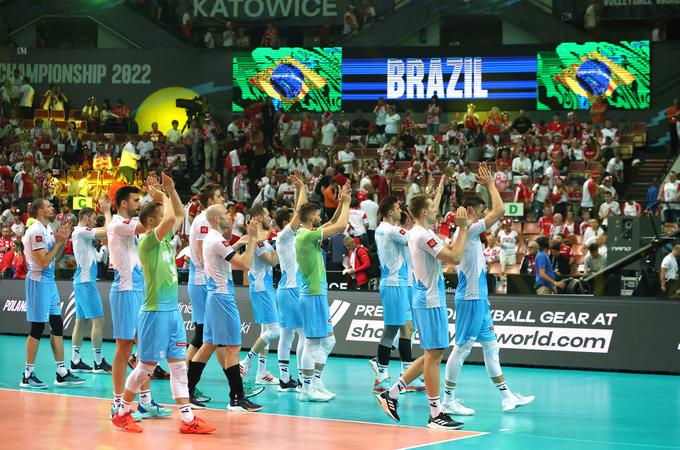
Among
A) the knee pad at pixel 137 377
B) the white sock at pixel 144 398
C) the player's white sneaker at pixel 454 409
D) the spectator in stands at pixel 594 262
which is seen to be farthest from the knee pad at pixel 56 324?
the spectator in stands at pixel 594 262

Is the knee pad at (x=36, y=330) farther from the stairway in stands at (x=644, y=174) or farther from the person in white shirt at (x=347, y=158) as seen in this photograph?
the stairway in stands at (x=644, y=174)

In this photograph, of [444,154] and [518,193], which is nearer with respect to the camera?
[518,193]

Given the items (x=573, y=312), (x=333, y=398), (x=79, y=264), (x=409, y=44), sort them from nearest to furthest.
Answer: (x=333, y=398)
(x=79, y=264)
(x=573, y=312)
(x=409, y=44)

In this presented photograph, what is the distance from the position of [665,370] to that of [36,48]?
2993cm

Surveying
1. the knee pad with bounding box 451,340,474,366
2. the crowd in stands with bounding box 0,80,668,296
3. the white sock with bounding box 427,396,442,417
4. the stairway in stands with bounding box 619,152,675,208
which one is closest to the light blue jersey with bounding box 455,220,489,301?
the knee pad with bounding box 451,340,474,366

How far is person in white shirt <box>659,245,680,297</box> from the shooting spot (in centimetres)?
1666

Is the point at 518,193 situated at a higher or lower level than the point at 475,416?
higher

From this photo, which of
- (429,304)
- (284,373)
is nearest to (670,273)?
(284,373)

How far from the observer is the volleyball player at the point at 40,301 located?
13609 mm

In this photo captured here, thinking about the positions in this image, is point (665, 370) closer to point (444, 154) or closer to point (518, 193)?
point (518, 193)

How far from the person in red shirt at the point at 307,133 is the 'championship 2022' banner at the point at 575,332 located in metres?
15.5

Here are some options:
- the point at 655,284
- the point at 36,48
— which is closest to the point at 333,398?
the point at 655,284

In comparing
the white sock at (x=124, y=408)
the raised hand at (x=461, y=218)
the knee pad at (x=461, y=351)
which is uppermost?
the raised hand at (x=461, y=218)

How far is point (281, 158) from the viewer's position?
3108 cm
